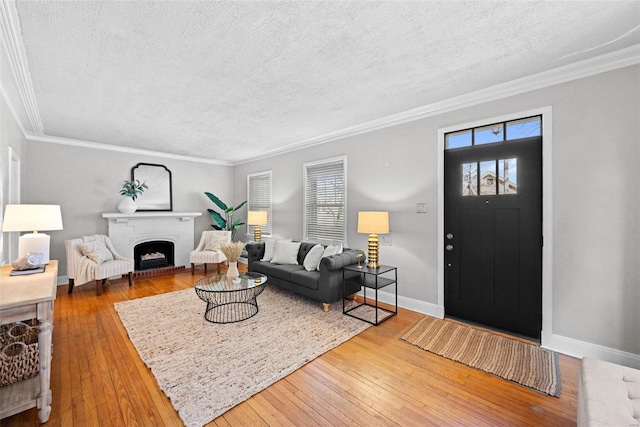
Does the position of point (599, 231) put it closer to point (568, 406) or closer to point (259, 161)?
point (568, 406)

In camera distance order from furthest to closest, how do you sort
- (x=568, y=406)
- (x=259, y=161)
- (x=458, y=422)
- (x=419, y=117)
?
(x=259, y=161) < (x=419, y=117) < (x=568, y=406) < (x=458, y=422)

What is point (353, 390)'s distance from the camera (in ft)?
6.73

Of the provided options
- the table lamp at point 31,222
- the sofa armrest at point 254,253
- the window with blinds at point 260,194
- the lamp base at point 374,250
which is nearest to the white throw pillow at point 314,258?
the lamp base at point 374,250

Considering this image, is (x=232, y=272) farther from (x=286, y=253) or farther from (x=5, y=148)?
(x=5, y=148)

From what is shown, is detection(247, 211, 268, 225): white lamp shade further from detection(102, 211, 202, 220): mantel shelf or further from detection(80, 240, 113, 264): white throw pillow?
detection(80, 240, 113, 264): white throw pillow

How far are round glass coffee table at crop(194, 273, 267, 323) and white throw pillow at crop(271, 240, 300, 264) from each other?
2.12ft

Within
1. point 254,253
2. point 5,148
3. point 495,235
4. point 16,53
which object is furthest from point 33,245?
point 495,235

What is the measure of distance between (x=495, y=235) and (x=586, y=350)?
1209 mm

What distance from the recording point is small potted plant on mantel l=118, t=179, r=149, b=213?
5211mm

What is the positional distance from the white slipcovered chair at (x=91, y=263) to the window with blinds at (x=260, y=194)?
2.58 meters

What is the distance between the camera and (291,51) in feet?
7.09

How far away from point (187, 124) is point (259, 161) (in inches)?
89.1

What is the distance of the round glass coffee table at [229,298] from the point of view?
3191mm

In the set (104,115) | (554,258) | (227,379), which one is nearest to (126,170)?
(104,115)
